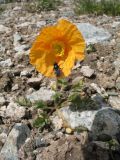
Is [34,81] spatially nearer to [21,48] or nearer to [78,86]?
[78,86]

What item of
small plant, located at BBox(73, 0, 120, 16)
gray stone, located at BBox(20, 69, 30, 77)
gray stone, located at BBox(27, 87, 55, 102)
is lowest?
gray stone, located at BBox(27, 87, 55, 102)

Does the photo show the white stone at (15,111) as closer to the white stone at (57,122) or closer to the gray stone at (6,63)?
the white stone at (57,122)

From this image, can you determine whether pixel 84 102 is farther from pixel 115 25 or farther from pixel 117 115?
pixel 115 25

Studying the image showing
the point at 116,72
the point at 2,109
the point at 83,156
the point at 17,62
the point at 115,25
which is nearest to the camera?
the point at 83,156

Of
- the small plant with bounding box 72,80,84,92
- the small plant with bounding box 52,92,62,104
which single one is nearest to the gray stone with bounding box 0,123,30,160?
the small plant with bounding box 52,92,62,104

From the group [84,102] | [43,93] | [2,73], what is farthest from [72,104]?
[2,73]

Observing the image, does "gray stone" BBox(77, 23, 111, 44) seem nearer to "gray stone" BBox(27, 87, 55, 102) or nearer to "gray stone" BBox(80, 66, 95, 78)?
"gray stone" BBox(80, 66, 95, 78)

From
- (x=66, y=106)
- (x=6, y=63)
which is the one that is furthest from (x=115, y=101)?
(x=6, y=63)
